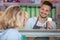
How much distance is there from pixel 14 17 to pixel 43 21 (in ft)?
1.15

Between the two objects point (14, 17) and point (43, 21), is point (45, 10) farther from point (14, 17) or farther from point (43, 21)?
point (14, 17)

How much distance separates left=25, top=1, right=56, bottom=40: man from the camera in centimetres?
268

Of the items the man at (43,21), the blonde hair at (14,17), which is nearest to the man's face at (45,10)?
the man at (43,21)

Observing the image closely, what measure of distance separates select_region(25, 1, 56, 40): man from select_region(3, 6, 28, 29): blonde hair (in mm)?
101

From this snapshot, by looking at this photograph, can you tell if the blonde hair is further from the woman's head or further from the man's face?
the man's face

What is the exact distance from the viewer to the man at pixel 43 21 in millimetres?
2682

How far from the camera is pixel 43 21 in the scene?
2.71 metres

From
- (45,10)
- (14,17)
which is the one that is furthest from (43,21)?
(14,17)

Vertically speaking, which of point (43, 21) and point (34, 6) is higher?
point (34, 6)

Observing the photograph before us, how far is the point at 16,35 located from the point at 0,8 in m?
0.50

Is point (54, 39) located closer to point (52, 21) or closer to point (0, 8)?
point (52, 21)

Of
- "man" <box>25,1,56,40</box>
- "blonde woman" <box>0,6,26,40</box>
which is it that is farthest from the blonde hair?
"man" <box>25,1,56,40</box>

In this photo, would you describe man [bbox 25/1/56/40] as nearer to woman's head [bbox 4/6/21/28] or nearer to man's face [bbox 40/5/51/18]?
man's face [bbox 40/5/51/18]

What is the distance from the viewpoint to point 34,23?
2709mm
